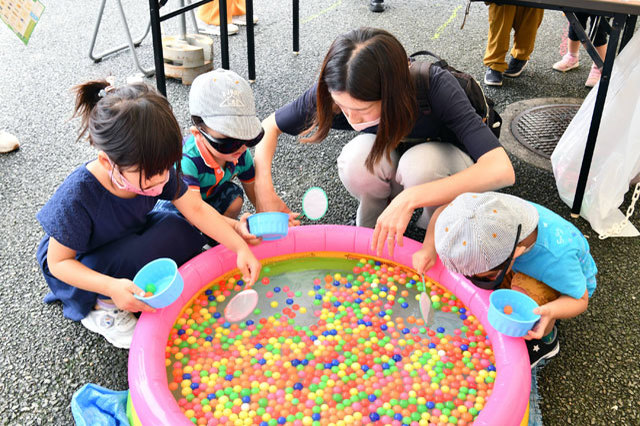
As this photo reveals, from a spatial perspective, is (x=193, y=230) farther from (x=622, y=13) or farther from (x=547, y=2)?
(x=622, y=13)

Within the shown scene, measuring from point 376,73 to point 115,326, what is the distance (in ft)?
2.78

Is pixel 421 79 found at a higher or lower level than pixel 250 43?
higher

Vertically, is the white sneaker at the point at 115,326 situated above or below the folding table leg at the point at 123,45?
below

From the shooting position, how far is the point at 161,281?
1.31 m

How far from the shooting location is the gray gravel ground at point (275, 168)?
1311 millimetres

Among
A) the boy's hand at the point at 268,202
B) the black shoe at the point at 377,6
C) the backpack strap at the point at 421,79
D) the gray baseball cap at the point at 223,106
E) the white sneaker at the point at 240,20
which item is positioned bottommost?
the white sneaker at the point at 240,20

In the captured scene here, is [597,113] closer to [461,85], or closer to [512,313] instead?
[461,85]

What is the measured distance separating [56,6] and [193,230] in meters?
2.87

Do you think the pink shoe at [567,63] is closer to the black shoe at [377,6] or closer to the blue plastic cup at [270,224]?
the black shoe at [377,6]

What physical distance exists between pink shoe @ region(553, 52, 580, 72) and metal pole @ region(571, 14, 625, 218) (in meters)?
1.26

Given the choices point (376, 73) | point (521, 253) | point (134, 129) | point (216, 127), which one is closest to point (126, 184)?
point (134, 129)

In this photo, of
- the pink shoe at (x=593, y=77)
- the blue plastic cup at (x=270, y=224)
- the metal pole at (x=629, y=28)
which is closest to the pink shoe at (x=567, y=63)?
the pink shoe at (x=593, y=77)

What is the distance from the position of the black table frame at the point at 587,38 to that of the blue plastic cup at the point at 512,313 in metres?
0.73

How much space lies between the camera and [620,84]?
1773 millimetres
